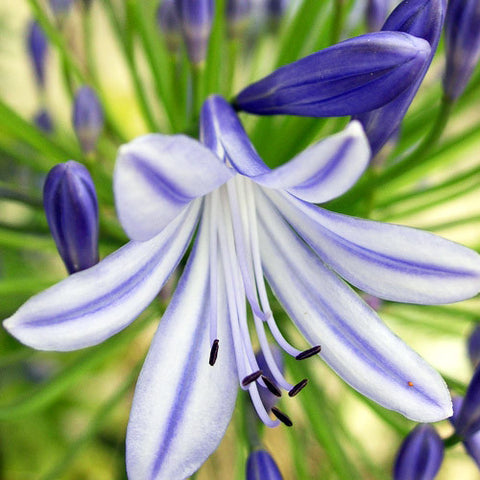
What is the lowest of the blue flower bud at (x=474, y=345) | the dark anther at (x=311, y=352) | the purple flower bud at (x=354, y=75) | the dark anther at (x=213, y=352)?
the blue flower bud at (x=474, y=345)

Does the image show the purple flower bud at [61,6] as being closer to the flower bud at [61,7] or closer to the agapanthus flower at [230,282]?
the flower bud at [61,7]

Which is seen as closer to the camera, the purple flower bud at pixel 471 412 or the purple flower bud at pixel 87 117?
the purple flower bud at pixel 471 412

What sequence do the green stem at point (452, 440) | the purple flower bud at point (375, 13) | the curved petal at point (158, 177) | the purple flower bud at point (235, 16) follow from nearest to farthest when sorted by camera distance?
the curved petal at point (158, 177), the green stem at point (452, 440), the purple flower bud at point (375, 13), the purple flower bud at point (235, 16)

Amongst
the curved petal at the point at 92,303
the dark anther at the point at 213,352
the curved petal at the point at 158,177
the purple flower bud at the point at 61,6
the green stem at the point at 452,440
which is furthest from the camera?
the purple flower bud at the point at 61,6

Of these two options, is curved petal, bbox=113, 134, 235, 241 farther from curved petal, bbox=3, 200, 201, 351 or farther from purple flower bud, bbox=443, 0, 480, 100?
purple flower bud, bbox=443, 0, 480, 100

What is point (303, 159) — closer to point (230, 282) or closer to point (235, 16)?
point (230, 282)

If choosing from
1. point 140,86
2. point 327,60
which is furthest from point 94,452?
point 327,60

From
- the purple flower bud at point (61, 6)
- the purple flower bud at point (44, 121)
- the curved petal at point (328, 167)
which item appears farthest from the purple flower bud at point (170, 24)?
the curved petal at point (328, 167)

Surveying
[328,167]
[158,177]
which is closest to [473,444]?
[328,167]
